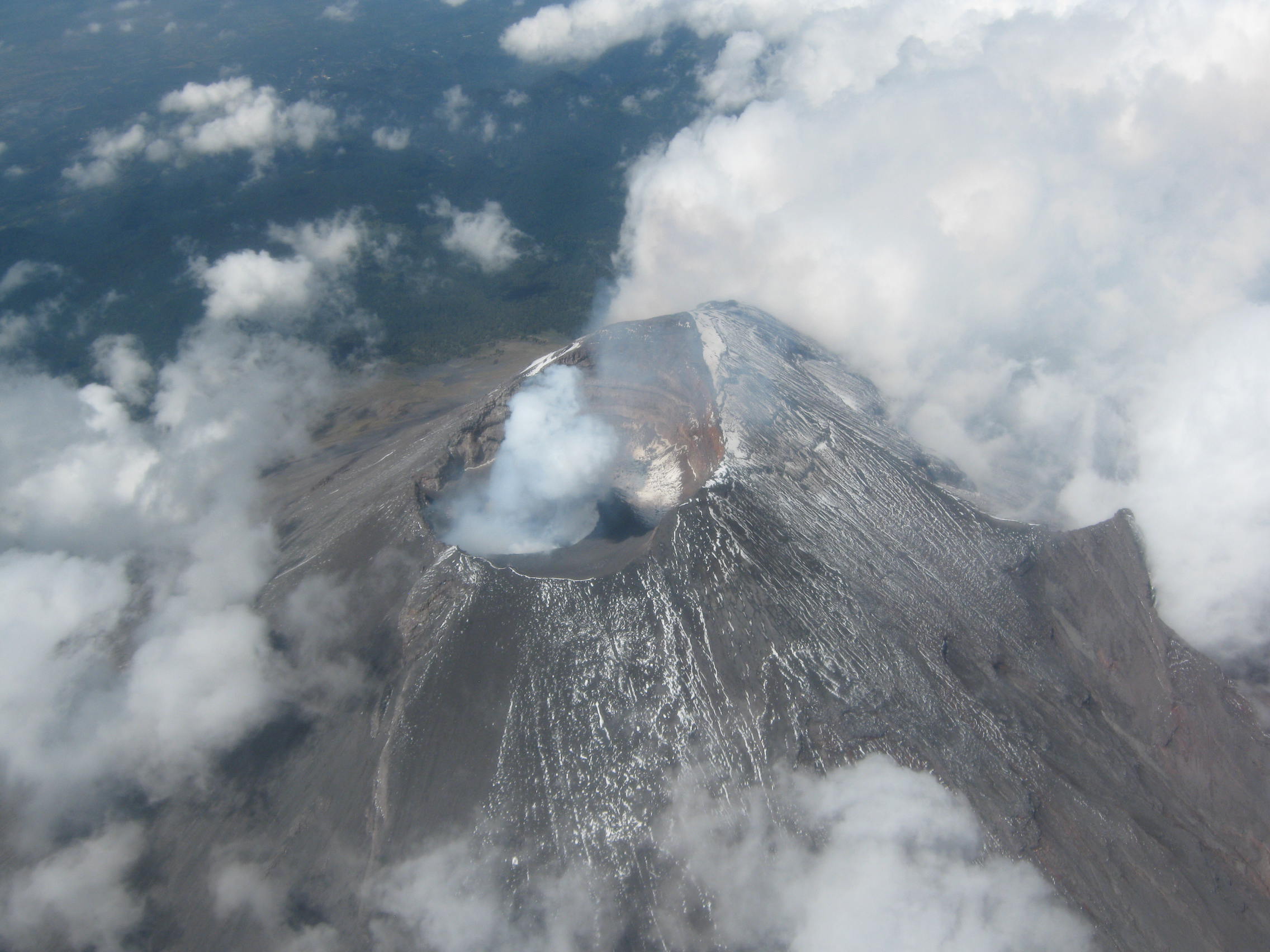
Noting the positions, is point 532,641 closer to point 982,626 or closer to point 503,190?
point 982,626

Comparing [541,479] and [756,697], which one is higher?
[756,697]

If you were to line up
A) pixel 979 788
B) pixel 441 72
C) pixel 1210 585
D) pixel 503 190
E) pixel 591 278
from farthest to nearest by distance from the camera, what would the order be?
1. pixel 441 72
2. pixel 503 190
3. pixel 591 278
4. pixel 1210 585
5. pixel 979 788

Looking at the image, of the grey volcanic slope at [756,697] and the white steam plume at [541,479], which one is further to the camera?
the white steam plume at [541,479]

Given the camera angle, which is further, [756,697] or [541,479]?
[541,479]

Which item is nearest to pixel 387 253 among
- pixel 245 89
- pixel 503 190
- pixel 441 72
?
pixel 503 190
